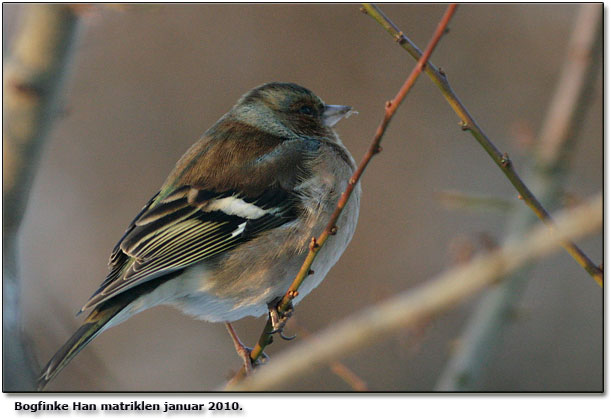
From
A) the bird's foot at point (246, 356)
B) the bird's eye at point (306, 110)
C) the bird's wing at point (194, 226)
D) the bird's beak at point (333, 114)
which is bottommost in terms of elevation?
the bird's foot at point (246, 356)

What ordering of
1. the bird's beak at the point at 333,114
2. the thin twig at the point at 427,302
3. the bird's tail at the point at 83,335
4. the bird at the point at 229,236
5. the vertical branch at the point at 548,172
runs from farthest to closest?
the bird's beak at the point at 333,114, the bird at the point at 229,236, the vertical branch at the point at 548,172, the bird's tail at the point at 83,335, the thin twig at the point at 427,302

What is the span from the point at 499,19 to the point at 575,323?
6.82 ft

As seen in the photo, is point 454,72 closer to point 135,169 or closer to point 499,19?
point 499,19

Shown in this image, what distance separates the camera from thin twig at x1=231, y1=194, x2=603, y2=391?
6.16ft

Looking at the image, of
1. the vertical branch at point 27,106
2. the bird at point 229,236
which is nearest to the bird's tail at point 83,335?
the bird at point 229,236

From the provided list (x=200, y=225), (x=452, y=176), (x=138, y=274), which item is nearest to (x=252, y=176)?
(x=200, y=225)

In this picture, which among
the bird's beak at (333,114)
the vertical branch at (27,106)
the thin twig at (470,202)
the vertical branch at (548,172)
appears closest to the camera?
the vertical branch at (27,106)

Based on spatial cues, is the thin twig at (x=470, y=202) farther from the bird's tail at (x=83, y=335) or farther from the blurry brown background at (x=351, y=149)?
the bird's tail at (x=83, y=335)

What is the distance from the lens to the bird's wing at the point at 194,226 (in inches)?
116

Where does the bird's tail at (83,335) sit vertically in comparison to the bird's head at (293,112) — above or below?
below

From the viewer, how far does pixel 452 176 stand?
502 cm

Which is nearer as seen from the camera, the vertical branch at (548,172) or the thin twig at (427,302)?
the thin twig at (427,302)

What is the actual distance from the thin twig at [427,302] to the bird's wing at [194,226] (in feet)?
2.78

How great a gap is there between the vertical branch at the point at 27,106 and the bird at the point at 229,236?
2.96 feet
